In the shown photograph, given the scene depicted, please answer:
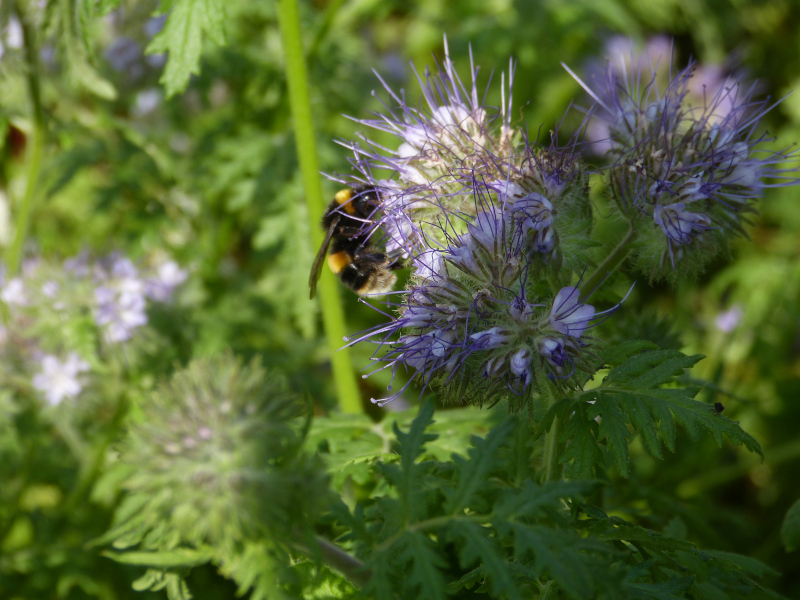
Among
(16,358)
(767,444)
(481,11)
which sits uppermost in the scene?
(481,11)

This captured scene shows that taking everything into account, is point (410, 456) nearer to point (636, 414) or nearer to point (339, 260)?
point (636, 414)

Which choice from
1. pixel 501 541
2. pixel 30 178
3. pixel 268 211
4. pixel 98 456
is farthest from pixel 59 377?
pixel 501 541

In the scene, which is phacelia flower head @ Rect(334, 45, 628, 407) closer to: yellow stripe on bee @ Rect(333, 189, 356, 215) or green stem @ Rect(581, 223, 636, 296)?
green stem @ Rect(581, 223, 636, 296)

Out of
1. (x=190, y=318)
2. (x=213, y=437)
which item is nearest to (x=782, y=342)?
(x=190, y=318)

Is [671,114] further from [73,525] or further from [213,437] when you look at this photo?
[73,525]

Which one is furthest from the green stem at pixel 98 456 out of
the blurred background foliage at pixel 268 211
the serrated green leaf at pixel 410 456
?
the serrated green leaf at pixel 410 456

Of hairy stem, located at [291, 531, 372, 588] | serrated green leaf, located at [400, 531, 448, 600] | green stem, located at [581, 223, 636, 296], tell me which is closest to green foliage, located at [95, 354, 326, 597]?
hairy stem, located at [291, 531, 372, 588]
